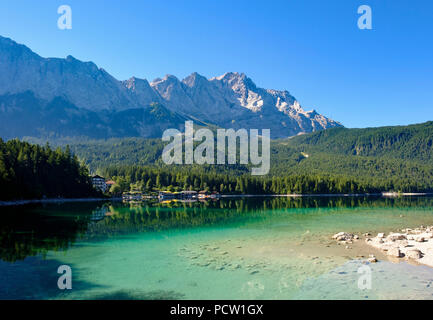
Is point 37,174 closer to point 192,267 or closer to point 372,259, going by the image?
point 192,267

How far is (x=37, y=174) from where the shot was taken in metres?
97.2

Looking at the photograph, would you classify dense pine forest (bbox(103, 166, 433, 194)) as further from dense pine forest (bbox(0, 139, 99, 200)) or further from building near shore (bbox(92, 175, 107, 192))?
dense pine forest (bbox(0, 139, 99, 200))

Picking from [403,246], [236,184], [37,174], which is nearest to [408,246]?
[403,246]

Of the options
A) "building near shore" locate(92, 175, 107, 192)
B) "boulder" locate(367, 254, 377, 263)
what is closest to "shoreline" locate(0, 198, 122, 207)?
"building near shore" locate(92, 175, 107, 192)

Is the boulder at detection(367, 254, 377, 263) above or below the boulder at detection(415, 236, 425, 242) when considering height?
below

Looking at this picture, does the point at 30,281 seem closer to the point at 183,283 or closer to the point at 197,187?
the point at 183,283

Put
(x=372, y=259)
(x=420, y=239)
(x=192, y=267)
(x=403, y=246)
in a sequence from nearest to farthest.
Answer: (x=192, y=267), (x=372, y=259), (x=403, y=246), (x=420, y=239)

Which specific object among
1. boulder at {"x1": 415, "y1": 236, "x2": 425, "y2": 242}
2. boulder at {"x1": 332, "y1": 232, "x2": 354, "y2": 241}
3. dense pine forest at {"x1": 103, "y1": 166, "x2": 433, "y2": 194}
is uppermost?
dense pine forest at {"x1": 103, "y1": 166, "x2": 433, "y2": 194}

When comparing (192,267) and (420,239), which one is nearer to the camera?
(192,267)

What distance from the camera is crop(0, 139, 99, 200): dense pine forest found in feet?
261

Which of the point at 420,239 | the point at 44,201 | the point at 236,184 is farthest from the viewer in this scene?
the point at 236,184

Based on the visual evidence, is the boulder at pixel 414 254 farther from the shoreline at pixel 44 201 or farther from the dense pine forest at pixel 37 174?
the shoreline at pixel 44 201

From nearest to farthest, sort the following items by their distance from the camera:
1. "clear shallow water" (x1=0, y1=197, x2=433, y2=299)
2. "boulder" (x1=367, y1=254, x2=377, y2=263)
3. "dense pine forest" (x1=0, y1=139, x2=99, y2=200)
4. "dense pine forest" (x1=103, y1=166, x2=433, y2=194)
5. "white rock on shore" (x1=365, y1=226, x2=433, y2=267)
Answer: "clear shallow water" (x1=0, y1=197, x2=433, y2=299) < "boulder" (x1=367, y1=254, x2=377, y2=263) < "white rock on shore" (x1=365, y1=226, x2=433, y2=267) < "dense pine forest" (x1=0, y1=139, x2=99, y2=200) < "dense pine forest" (x1=103, y1=166, x2=433, y2=194)

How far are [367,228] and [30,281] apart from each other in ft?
159
